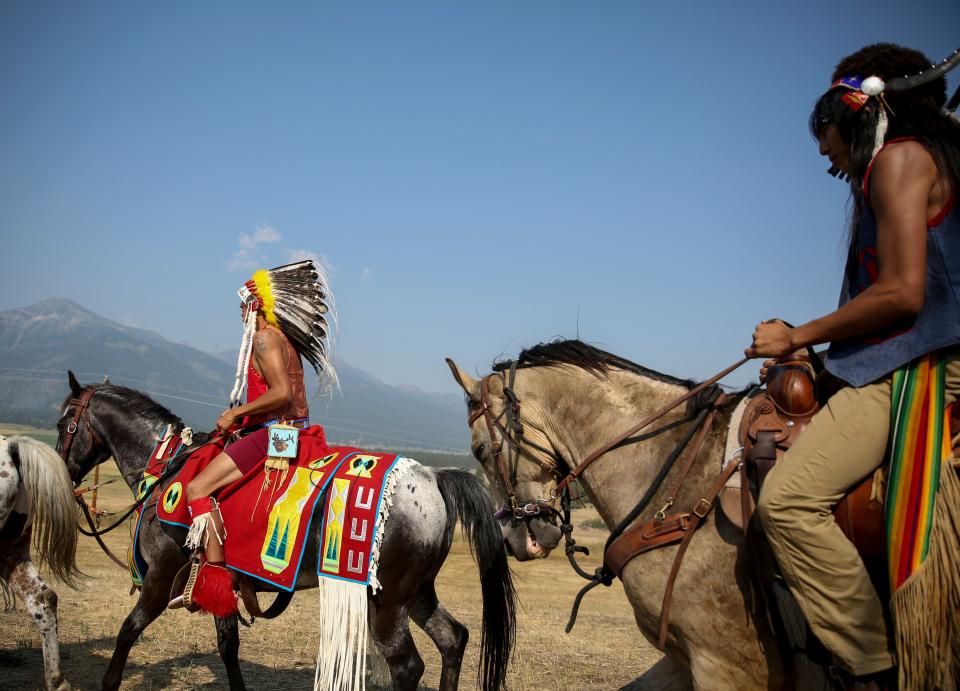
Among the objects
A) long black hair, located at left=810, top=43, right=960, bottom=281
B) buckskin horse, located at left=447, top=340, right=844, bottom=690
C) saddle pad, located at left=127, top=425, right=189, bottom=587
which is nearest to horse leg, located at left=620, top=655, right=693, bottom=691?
buckskin horse, located at left=447, top=340, right=844, bottom=690

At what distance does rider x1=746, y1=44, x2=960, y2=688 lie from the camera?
245cm

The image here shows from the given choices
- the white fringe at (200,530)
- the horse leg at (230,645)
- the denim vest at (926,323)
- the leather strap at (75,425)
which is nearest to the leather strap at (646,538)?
the denim vest at (926,323)

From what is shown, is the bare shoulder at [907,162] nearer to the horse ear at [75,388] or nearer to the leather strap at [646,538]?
the leather strap at [646,538]

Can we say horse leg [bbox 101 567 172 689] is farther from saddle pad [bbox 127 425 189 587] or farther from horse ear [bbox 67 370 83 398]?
horse ear [bbox 67 370 83 398]

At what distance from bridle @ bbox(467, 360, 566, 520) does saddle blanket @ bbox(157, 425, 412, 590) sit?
1.58 meters

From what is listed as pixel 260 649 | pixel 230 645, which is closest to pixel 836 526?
pixel 230 645

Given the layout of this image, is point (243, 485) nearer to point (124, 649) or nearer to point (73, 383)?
point (124, 649)

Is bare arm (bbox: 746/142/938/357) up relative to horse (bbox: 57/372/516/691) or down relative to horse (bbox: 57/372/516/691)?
up

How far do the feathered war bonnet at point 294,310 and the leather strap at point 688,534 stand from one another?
146 inches

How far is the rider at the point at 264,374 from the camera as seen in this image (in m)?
5.07

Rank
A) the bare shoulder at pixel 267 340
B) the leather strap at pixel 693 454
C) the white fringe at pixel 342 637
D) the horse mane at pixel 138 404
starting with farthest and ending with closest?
1. the horse mane at pixel 138 404
2. the bare shoulder at pixel 267 340
3. the white fringe at pixel 342 637
4. the leather strap at pixel 693 454

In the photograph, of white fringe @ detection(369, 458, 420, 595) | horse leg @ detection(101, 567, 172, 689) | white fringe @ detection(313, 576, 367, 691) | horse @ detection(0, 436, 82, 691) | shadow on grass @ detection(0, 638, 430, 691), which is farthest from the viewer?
shadow on grass @ detection(0, 638, 430, 691)

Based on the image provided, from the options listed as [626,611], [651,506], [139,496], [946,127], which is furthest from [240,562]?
[626,611]

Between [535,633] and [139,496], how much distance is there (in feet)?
18.0
